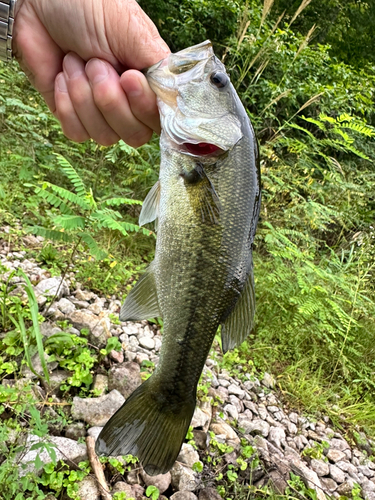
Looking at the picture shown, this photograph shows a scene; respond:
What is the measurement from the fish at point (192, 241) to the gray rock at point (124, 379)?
894 millimetres

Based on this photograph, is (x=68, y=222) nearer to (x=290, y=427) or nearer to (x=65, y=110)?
(x=65, y=110)

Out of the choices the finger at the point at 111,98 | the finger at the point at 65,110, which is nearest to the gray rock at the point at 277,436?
the finger at the point at 111,98

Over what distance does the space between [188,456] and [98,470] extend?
0.61m

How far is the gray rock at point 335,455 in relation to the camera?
3090mm

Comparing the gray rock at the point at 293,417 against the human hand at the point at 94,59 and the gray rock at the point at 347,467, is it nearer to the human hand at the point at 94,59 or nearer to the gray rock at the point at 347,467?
the gray rock at the point at 347,467

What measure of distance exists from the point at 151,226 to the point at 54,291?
66.1 inches

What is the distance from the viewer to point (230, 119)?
1.61m

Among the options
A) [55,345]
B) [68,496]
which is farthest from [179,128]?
[68,496]

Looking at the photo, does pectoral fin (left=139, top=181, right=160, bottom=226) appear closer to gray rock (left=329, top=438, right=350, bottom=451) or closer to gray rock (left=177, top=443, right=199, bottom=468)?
gray rock (left=177, top=443, right=199, bottom=468)

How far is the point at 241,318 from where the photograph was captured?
5.35 feet

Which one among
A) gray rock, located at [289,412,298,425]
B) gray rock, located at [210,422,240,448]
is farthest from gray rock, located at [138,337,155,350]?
gray rock, located at [289,412,298,425]

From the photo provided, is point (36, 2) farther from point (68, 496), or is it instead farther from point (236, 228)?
point (68, 496)

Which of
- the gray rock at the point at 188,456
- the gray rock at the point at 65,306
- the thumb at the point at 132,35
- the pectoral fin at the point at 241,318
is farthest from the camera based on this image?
the gray rock at the point at 65,306

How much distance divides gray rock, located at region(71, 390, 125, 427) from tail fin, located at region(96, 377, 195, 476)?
2.34ft
